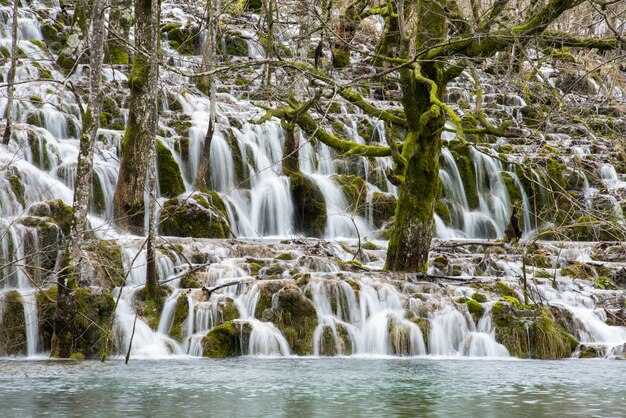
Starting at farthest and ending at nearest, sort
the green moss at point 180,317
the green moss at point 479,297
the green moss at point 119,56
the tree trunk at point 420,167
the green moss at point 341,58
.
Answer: the green moss at point 341,58
the green moss at point 119,56
the tree trunk at point 420,167
the green moss at point 479,297
the green moss at point 180,317

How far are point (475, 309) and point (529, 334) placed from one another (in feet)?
3.04

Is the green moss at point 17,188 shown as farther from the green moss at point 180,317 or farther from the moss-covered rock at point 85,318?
the green moss at point 180,317

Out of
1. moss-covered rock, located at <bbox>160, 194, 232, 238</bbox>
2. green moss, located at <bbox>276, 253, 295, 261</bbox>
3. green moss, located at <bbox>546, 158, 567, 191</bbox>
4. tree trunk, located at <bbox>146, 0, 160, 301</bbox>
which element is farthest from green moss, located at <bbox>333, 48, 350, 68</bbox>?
tree trunk, located at <bbox>146, 0, 160, 301</bbox>

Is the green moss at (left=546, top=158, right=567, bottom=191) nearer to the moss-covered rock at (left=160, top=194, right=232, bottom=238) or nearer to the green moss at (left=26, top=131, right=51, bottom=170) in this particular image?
the moss-covered rock at (left=160, top=194, right=232, bottom=238)

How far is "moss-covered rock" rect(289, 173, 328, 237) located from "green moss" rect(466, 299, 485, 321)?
789cm

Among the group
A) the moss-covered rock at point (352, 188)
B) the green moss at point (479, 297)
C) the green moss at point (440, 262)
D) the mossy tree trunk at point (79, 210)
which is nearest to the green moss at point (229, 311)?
the mossy tree trunk at point (79, 210)

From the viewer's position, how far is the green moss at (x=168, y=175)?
19109mm

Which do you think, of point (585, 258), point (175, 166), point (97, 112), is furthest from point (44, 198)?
point (585, 258)

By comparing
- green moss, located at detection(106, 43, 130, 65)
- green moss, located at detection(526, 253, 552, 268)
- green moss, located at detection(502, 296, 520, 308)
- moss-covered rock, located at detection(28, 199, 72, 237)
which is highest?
green moss, located at detection(106, 43, 130, 65)

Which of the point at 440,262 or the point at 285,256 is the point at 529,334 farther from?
the point at 285,256

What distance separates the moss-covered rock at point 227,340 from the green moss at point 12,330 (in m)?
2.56

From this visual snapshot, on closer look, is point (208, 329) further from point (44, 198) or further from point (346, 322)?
point (44, 198)

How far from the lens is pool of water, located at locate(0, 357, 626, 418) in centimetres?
606

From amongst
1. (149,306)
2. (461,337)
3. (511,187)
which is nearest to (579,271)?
(461,337)
